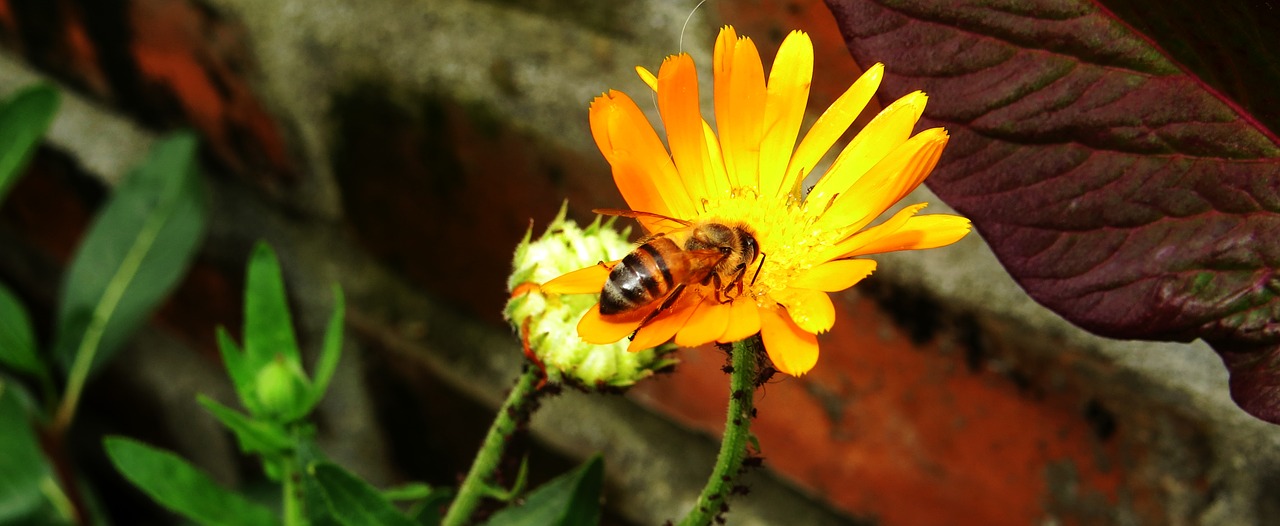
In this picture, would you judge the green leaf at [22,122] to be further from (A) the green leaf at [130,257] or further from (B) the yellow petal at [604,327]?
(B) the yellow petal at [604,327]

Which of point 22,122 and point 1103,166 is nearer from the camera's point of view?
point 1103,166

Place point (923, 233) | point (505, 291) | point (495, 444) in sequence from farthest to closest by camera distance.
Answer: point (505, 291)
point (495, 444)
point (923, 233)

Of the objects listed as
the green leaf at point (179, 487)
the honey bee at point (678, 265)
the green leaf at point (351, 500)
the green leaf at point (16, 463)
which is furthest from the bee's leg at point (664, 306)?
the green leaf at point (16, 463)

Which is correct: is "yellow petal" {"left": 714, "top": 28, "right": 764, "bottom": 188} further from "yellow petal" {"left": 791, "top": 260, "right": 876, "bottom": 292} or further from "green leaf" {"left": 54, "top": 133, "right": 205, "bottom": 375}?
"green leaf" {"left": 54, "top": 133, "right": 205, "bottom": 375}

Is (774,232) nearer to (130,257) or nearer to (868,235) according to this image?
(868,235)

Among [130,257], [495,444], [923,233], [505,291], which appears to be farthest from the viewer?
[130,257]

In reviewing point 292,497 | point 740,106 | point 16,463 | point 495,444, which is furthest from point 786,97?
point 16,463

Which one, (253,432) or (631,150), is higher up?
(631,150)

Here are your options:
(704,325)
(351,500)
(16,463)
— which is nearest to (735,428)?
(704,325)
